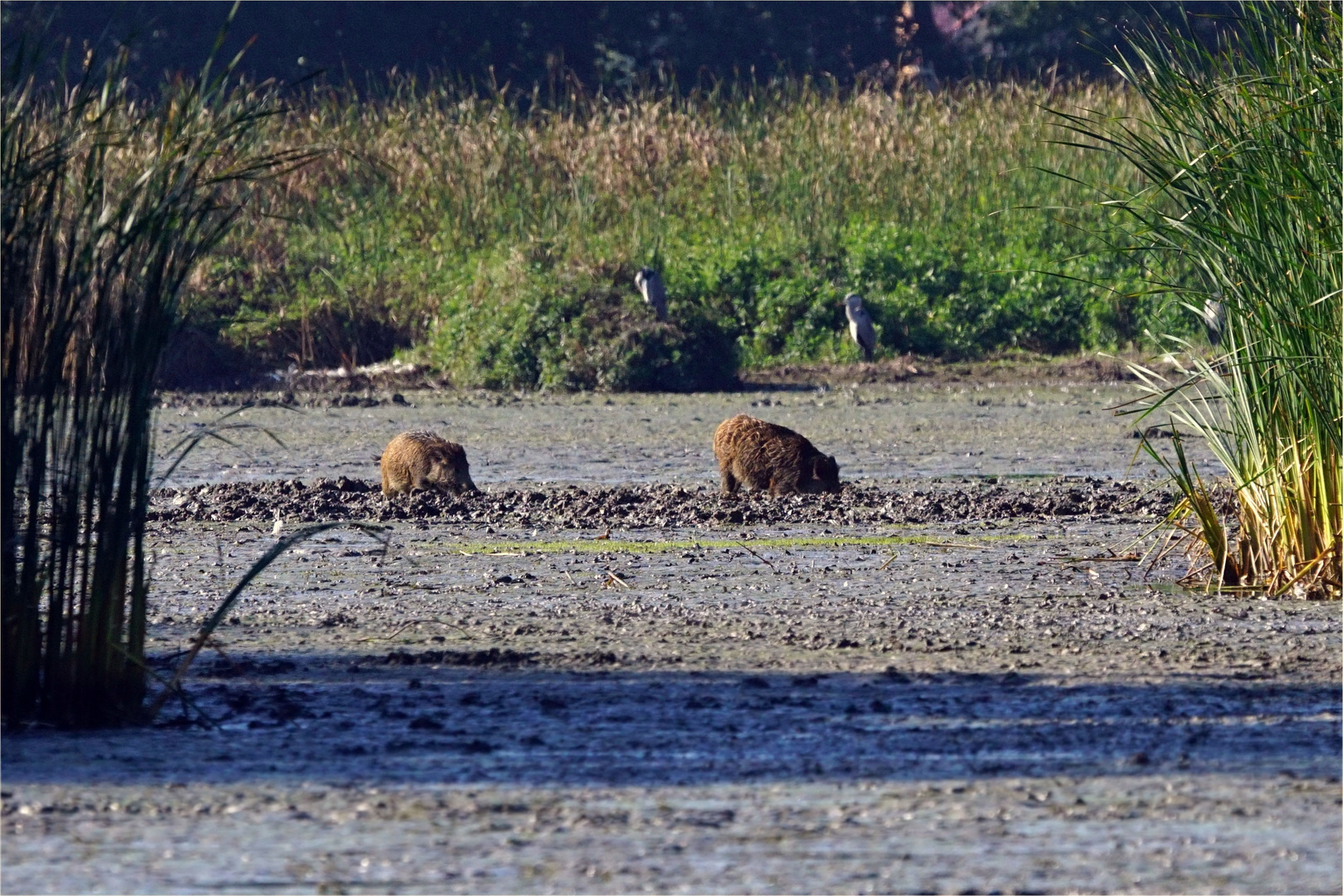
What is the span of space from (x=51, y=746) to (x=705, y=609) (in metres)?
2.61

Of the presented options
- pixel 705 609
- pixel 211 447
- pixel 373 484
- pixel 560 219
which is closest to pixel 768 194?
pixel 560 219

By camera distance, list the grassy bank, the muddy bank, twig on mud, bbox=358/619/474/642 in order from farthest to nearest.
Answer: the grassy bank < twig on mud, bbox=358/619/474/642 < the muddy bank

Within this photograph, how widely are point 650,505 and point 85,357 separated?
506 centimetres

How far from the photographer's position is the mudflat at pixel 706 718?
369 centimetres

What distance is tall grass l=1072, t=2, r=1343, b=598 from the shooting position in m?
6.36

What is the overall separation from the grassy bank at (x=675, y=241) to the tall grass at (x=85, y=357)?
42.0ft

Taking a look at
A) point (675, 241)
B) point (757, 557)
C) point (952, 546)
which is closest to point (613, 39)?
point (675, 241)

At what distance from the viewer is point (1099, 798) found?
161 inches

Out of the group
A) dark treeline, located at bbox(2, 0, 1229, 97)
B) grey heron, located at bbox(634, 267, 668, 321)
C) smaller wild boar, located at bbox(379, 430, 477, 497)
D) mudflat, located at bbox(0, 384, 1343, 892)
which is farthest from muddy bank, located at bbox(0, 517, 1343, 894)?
dark treeline, located at bbox(2, 0, 1229, 97)

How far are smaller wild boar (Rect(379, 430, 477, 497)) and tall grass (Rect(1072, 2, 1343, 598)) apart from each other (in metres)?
4.23

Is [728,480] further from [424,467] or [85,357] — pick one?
[85,357]

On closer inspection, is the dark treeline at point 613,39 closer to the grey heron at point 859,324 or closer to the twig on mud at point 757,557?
the grey heron at point 859,324

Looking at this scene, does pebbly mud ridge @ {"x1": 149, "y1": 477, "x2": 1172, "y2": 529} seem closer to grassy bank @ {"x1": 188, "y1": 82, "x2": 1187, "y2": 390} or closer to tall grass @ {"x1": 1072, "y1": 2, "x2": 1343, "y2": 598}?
tall grass @ {"x1": 1072, "y1": 2, "x2": 1343, "y2": 598}

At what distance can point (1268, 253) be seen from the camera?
652cm
